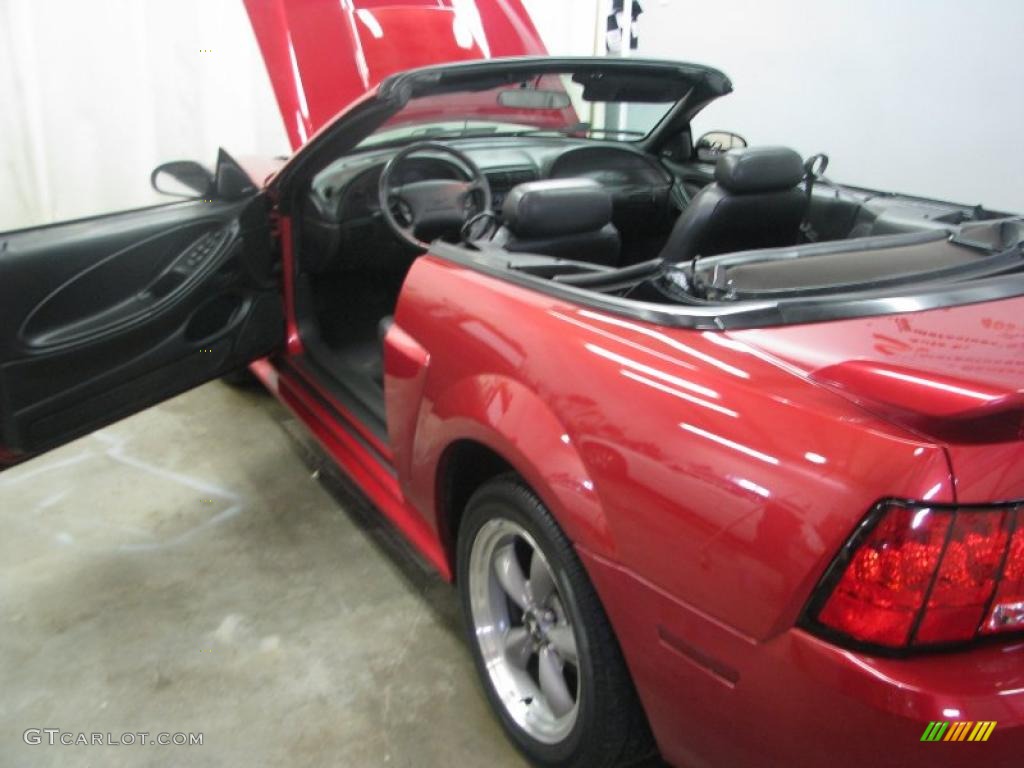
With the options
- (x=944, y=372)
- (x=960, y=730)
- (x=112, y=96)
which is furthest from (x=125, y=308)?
(x=112, y=96)

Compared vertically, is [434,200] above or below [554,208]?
below

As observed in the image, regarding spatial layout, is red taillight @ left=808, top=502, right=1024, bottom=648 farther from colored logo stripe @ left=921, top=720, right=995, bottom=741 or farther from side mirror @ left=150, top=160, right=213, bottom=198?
side mirror @ left=150, top=160, right=213, bottom=198

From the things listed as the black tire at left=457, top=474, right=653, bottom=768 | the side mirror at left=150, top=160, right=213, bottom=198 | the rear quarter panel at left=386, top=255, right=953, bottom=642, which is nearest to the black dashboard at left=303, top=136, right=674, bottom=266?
the side mirror at left=150, top=160, right=213, bottom=198

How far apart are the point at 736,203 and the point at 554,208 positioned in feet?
1.41

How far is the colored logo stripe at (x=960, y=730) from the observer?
0.84 metres

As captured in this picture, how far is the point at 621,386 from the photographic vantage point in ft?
3.62

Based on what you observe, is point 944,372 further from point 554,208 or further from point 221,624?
point 221,624

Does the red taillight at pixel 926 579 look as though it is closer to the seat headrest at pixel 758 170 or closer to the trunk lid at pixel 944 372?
the trunk lid at pixel 944 372

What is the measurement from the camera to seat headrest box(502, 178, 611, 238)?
5.40 feet

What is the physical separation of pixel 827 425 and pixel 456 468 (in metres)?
0.90

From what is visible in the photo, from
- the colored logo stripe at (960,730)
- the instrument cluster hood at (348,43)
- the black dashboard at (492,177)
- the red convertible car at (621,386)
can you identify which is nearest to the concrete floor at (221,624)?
the red convertible car at (621,386)

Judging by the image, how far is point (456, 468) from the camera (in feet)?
5.38

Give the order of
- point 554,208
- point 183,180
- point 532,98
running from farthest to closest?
point 532,98 < point 183,180 < point 554,208

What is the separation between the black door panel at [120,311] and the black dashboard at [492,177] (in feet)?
0.81
